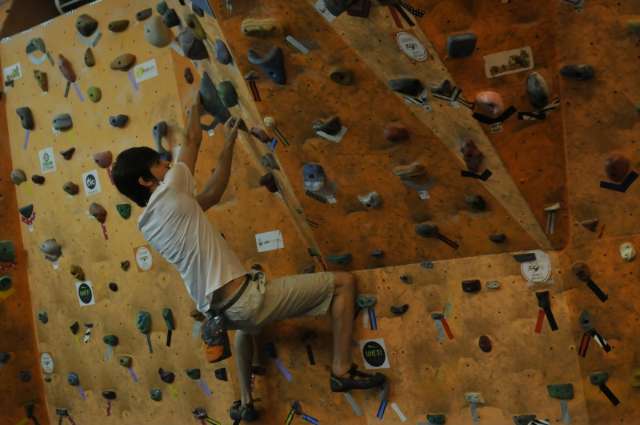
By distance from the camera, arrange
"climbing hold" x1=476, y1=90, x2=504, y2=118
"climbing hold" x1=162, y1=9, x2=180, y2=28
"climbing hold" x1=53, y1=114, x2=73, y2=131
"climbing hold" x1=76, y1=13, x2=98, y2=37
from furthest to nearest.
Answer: "climbing hold" x1=53, y1=114, x2=73, y2=131, "climbing hold" x1=76, y1=13, x2=98, y2=37, "climbing hold" x1=162, y1=9, x2=180, y2=28, "climbing hold" x1=476, y1=90, x2=504, y2=118

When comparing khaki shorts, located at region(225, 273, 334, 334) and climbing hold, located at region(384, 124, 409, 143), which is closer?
climbing hold, located at region(384, 124, 409, 143)

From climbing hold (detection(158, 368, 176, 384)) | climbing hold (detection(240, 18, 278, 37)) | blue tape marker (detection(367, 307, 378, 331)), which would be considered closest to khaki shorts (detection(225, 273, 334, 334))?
blue tape marker (detection(367, 307, 378, 331))

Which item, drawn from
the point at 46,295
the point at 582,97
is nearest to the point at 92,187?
the point at 46,295

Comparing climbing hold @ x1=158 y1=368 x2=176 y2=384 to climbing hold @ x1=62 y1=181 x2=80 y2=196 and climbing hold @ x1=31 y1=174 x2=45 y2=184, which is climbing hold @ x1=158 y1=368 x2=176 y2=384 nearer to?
climbing hold @ x1=62 y1=181 x2=80 y2=196

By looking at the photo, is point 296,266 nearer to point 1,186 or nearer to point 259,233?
point 259,233

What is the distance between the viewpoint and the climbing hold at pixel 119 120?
347cm

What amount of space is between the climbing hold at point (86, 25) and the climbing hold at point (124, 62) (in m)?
0.20

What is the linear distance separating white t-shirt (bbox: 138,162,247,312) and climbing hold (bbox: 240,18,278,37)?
1.89ft

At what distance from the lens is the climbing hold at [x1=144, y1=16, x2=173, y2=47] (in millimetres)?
3184

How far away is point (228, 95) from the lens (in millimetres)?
2998

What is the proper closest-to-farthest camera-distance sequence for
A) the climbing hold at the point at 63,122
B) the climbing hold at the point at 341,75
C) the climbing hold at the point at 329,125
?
the climbing hold at the point at 341,75, the climbing hold at the point at 329,125, the climbing hold at the point at 63,122

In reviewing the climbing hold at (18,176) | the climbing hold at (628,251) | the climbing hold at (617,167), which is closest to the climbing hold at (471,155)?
the climbing hold at (617,167)

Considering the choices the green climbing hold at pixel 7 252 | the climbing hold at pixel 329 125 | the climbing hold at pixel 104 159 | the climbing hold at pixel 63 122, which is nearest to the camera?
the climbing hold at pixel 329 125

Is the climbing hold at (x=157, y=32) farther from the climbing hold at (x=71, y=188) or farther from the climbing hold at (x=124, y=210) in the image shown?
the climbing hold at (x=71, y=188)
